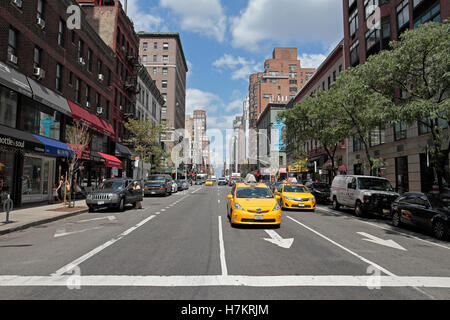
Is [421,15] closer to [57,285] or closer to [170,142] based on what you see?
[57,285]

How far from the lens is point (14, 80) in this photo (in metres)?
15.7

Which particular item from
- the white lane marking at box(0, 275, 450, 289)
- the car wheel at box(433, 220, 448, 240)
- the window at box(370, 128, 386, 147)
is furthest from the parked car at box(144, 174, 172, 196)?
the white lane marking at box(0, 275, 450, 289)

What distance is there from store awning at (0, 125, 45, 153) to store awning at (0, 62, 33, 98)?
2095 mm

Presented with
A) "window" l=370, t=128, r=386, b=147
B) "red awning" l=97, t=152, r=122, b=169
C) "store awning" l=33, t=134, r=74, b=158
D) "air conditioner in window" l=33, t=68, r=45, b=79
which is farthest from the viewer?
"window" l=370, t=128, r=386, b=147

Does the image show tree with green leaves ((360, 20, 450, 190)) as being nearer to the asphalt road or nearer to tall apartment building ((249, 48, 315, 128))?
the asphalt road

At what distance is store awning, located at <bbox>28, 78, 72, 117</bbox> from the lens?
17.7 metres

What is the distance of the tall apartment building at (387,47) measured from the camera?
21234 millimetres

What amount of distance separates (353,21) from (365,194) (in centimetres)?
2487

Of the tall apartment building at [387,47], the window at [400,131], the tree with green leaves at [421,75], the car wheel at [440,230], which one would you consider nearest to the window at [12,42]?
the tree with green leaves at [421,75]

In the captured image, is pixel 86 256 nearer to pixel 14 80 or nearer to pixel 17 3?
pixel 14 80

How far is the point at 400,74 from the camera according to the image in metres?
13.9

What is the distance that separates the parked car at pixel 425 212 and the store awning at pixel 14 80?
1852 centimetres

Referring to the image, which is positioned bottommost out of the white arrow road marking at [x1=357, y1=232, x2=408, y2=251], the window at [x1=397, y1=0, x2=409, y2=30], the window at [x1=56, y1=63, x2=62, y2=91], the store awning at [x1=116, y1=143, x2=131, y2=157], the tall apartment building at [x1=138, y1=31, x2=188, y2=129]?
the white arrow road marking at [x1=357, y1=232, x2=408, y2=251]

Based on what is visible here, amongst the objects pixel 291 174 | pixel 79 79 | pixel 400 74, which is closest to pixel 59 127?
pixel 79 79
